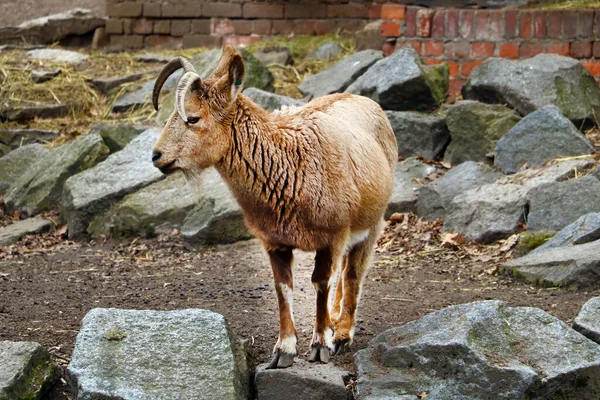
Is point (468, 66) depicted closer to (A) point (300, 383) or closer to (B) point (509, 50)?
(B) point (509, 50)

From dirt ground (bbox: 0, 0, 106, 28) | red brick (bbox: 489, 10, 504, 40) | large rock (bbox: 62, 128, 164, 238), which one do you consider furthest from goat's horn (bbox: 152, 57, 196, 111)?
dirt ground (bbox: 0, 0, 106, 28)

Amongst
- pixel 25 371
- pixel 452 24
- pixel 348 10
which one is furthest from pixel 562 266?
pixel 348 10

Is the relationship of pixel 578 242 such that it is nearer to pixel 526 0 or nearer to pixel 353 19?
pixel 526 0

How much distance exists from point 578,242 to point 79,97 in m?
7.16

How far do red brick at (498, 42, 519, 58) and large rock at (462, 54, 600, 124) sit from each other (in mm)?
457

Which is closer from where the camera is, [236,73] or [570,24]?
[236,73]

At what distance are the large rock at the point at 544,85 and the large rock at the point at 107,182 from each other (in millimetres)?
3428

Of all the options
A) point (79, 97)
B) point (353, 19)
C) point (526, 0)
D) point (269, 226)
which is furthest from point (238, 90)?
point (353, 19)

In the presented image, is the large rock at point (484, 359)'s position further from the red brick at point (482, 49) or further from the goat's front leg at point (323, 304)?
the red brick at point (482, 49)

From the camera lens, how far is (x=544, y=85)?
30.3 feet

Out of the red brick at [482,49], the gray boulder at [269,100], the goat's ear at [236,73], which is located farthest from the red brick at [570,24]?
the goat's ear at [236,73]

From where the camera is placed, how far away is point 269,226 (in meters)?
5.12

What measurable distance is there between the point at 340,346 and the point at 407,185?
365cm

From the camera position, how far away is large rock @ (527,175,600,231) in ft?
24.5
